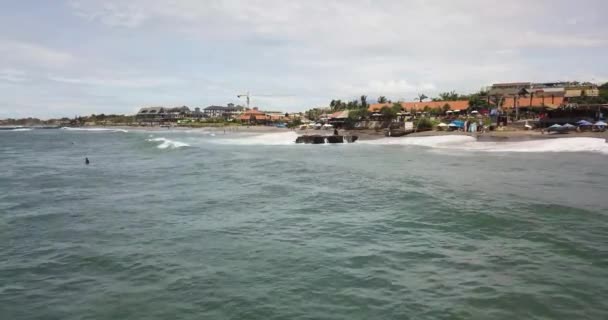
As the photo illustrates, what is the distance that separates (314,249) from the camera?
12.8m

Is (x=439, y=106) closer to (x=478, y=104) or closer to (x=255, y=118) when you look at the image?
(x=478, y=104)

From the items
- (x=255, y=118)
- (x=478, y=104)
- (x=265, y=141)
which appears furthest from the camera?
(x=255, y=118)

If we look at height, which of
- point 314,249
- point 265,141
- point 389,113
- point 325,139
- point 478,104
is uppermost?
point 478,104

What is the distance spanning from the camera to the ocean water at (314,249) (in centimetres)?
916

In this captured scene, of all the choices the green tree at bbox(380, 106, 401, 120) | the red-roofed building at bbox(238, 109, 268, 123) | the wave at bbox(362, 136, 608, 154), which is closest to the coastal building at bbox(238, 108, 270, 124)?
the red-roofed building at bbox(238, 109, 268, 123)

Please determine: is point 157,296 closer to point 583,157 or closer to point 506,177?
point 506,177

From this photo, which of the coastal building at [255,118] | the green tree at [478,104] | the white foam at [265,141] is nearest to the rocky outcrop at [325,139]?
the white foam at [265,141]

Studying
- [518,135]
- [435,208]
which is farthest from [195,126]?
[435,208]

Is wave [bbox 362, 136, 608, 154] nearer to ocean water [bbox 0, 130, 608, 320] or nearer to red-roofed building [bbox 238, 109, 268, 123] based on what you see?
ocean water [bbox 0, 130, 608, 320]

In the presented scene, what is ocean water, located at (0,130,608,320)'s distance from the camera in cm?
916

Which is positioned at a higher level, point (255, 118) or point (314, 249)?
point (255, 118)

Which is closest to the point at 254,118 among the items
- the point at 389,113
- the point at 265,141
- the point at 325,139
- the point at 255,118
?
the point at 255,118

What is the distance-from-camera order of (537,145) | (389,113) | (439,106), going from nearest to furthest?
(537,145) → (389,113) → (439,106)

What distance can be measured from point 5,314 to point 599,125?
57.2 m
